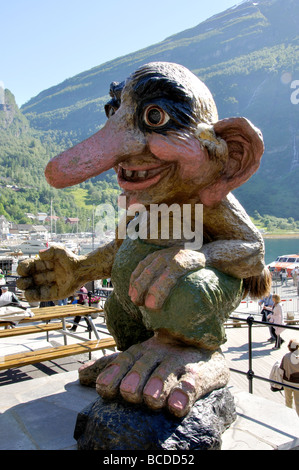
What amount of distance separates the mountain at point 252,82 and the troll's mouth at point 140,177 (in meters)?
94.8

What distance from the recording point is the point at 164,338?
1778 mm

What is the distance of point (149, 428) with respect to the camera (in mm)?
1528

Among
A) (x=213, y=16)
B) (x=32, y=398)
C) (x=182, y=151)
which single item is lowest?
(x=32, y=398)

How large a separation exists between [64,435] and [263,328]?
10124 mm

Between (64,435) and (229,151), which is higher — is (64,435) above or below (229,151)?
below

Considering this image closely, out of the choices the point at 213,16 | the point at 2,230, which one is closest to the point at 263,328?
the point at 2,230

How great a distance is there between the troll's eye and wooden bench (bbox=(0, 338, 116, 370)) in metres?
2.60

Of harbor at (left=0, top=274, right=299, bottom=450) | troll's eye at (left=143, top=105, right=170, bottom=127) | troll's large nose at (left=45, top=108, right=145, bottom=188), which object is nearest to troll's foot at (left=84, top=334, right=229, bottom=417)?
harbor at (left=0, top=274, right=299, bottom=450)

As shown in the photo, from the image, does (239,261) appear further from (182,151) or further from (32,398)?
(32,398)

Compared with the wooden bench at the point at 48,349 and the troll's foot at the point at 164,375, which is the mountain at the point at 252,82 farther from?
the troll's foot at the point at 164,375

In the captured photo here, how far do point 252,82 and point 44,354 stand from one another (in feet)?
494

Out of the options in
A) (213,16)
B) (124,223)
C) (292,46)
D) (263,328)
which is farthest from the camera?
(213,16)

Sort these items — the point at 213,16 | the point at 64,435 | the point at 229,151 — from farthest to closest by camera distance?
the point at 213,16, the point at 64,435, the point at 229,151

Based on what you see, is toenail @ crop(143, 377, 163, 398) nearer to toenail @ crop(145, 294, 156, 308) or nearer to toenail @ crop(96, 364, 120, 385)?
toenail @ crop(96, 364, 120, 385)
